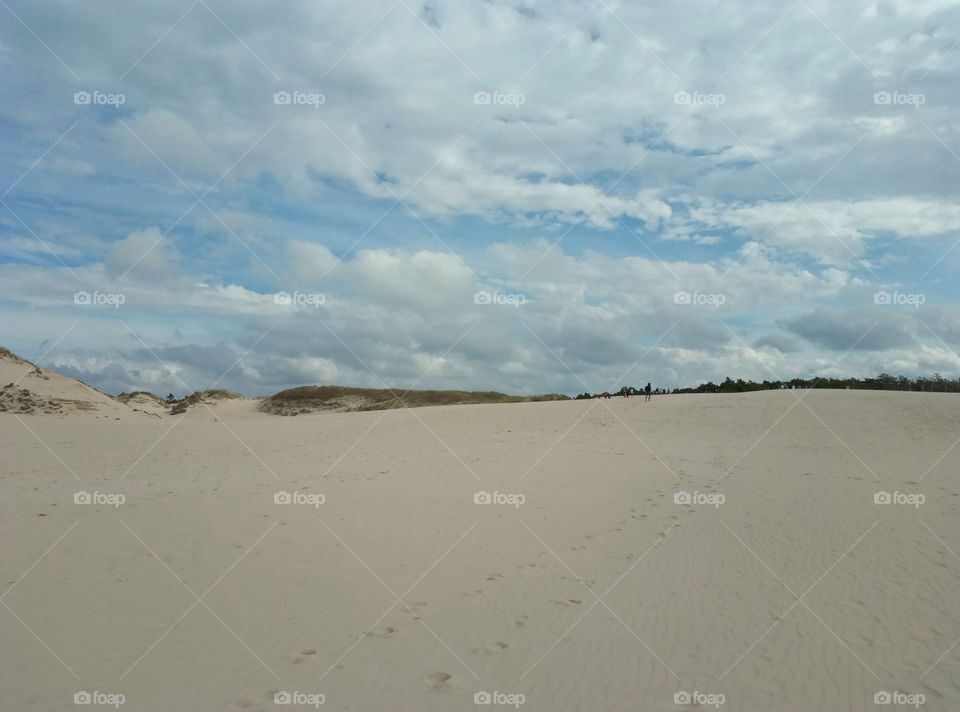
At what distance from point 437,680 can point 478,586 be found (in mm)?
2948

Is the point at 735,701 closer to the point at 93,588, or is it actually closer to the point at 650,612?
the point at 650,612

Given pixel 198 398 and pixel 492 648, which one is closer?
pixel 492 648

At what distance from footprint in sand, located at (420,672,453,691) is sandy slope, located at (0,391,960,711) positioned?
0.11 feet

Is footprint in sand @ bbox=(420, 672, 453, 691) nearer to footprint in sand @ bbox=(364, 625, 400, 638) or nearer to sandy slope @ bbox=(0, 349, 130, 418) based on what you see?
footprint in sand @ bbox=(364, 625, 400, 638)

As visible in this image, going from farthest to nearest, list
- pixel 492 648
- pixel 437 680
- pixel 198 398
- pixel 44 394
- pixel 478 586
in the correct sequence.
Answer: pixel 198 398
pixel 44 394
pixel 478 586
pixel 492 648
pixel 437 680

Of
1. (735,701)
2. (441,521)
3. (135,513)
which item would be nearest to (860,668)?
(735,701)

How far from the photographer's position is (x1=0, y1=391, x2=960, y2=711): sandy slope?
251 inches

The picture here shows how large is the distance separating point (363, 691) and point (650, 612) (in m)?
4.29

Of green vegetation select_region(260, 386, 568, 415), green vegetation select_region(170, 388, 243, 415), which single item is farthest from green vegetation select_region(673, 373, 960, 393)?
green vegetation select_region(170, 388, 243, 415)

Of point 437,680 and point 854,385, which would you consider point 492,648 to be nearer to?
point 437,680

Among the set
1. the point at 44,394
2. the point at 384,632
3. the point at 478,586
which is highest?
the point at 44,394

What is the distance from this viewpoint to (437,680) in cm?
638

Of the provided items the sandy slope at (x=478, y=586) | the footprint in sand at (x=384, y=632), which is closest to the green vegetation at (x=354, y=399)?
the sandy slope at (x=478, y=586)

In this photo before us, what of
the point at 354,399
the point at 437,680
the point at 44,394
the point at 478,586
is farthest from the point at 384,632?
the point at 354,399
